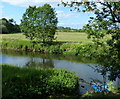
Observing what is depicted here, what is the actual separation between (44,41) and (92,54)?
30446 mm

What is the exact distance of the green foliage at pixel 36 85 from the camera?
7072mm

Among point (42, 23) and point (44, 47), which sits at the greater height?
point (42, 23)

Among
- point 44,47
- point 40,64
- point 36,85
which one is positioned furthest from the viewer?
point 44,47

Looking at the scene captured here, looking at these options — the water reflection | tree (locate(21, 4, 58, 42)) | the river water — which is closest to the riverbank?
the river water

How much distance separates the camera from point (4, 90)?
665 centimetres

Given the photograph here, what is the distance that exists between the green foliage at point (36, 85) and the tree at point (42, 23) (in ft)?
83.9

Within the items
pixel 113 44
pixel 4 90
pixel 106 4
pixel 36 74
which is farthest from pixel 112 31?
pixel 36 74

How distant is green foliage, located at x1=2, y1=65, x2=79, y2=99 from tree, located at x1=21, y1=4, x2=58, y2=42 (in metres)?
25.6

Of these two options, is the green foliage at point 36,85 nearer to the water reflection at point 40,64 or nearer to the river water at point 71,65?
the river water at point 71,65

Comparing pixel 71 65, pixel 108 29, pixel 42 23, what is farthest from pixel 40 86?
pixel 42 23

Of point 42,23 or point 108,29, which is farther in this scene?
point 42,23

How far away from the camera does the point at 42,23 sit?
3422 cm

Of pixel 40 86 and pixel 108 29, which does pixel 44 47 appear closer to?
pixel 40 86

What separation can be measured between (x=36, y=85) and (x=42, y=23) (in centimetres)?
2734
